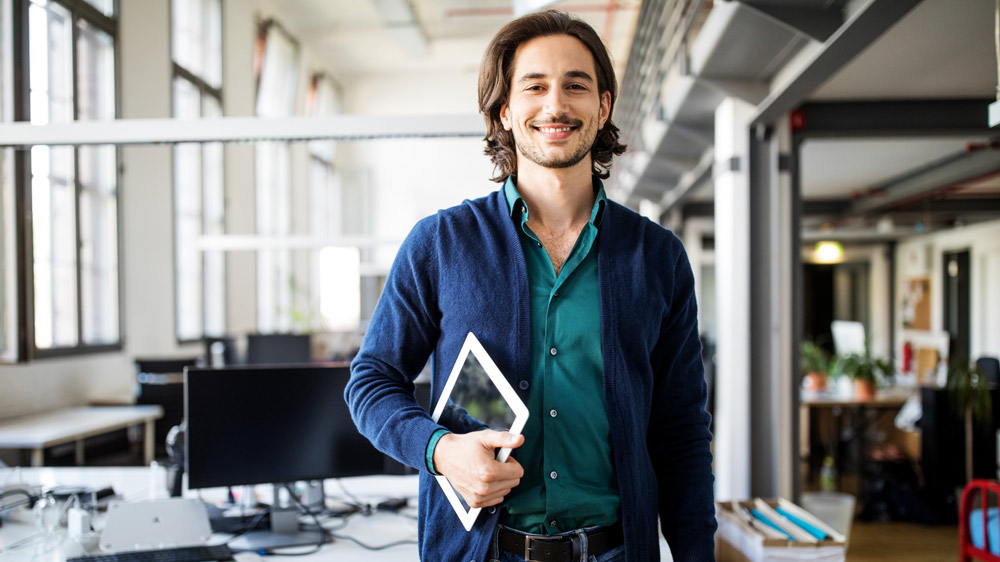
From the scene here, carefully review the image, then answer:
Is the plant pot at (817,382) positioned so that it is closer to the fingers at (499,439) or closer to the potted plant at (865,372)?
the potted plant at (865,372)

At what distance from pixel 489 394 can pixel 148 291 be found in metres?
6.09

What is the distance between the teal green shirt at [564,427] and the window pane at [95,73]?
17.6 feet

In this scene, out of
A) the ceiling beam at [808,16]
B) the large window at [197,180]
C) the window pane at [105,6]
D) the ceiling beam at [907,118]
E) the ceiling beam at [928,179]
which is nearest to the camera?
the ceiling beam at [808,16]

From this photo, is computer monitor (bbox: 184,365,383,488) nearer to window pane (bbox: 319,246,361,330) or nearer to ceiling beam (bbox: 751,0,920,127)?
ceiling beam (bbox: 751,0,920,127)

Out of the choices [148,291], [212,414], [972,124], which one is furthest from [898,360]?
[212,414]

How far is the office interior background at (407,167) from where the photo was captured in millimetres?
3404

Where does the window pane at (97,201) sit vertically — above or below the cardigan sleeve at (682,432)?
above

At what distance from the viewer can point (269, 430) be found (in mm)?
2133

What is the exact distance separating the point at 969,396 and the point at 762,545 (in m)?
3.90

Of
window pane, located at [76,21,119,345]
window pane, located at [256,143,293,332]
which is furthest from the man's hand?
window pane, located at [256,143,293,332]

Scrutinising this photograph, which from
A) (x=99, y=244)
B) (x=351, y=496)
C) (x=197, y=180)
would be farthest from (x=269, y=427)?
(x=197, y=180)

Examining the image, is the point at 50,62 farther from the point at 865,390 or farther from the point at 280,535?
the point at 865,390

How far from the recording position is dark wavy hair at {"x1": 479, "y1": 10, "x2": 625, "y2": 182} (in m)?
1.35

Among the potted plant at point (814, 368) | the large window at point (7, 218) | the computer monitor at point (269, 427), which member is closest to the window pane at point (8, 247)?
the large window at point (7, 218)
